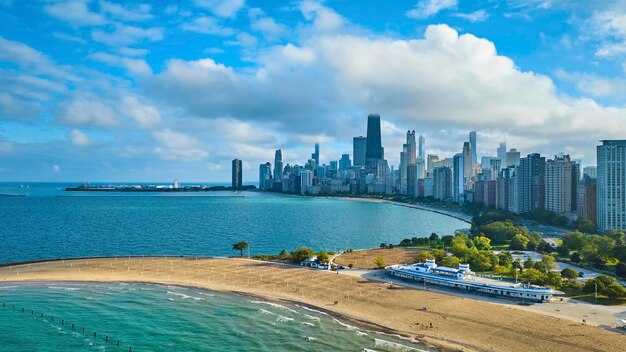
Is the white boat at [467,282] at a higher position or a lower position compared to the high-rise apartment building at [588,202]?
lower

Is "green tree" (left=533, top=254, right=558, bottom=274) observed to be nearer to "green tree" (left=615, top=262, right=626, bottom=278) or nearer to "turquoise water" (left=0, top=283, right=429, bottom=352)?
"green tree" (left=615, top=262, right=626, bottom=278)

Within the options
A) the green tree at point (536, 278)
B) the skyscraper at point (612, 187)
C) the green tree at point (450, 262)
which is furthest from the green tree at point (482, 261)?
the skyscraper at point (612, 187)

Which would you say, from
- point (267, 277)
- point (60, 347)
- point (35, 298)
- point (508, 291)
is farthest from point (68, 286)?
point (508, 291)

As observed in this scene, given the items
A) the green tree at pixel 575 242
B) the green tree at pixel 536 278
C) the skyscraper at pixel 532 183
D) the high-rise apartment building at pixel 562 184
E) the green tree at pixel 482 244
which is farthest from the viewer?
the skyscraper at pixel 532 183

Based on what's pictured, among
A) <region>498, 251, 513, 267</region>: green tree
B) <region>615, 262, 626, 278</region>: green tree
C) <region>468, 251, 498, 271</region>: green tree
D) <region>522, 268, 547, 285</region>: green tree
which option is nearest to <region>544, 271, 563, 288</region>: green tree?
<region>522, 268, 547, 285</region>: green tree

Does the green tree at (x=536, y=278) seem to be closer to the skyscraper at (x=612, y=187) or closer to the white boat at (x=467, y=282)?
the white boat at (x=467, y=282)

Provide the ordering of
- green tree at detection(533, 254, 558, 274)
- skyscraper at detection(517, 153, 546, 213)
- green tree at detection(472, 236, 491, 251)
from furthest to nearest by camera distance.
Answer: skyscraper at detection(517, 153, 546, 213)
green tree at detection(472, 236, 491, 251)
green tree at detection(533, 254, 558, 274)

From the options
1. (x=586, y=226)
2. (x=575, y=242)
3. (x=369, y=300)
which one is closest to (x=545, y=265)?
(x=575, y=242)
